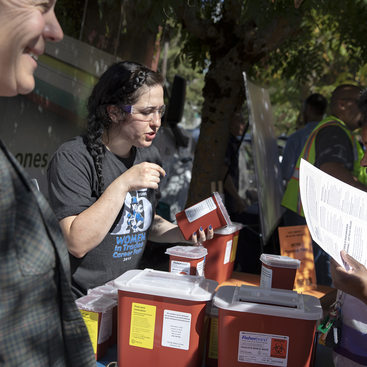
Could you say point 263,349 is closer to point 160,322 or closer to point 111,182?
point 160,322

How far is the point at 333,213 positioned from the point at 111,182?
1.09 metres

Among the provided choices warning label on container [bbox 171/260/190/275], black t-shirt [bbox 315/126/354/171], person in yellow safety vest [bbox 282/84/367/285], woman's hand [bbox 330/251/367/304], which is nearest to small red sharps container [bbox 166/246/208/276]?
warning label on container [bbox 171/260/190/275]

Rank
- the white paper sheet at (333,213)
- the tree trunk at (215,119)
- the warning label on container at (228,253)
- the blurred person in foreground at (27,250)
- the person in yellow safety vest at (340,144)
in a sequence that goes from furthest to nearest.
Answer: the tree trunk at (215,119) → the person in yellow safety vest at (340,144) → the warning label on container at (228,253) → the white paper sheet at (333,213) → the blurred person in foreground at (27,250)

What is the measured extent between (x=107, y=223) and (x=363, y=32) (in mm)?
4034

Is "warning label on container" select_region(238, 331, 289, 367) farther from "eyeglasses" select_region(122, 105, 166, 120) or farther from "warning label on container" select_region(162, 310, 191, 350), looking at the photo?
"eyeglasses" select_region(122, 105, 166, 120)

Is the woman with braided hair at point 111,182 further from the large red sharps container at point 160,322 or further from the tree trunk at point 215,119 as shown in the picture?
the tree trunk at point 215,119

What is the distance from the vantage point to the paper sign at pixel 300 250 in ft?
8.48

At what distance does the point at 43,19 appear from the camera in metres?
1.03

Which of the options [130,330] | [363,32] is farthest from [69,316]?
[363,32]

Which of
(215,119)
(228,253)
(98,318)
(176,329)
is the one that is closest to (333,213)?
(176,329)

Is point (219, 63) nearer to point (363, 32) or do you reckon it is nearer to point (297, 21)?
point (297, 21)

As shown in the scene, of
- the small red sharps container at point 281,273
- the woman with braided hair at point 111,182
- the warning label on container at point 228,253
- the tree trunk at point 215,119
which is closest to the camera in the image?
the woman with braided hair at point 111,182

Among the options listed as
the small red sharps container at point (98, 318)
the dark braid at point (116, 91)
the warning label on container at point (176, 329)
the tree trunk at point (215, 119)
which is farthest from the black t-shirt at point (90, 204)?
the tree trunk at point (215, 119)

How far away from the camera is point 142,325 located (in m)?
1.55
